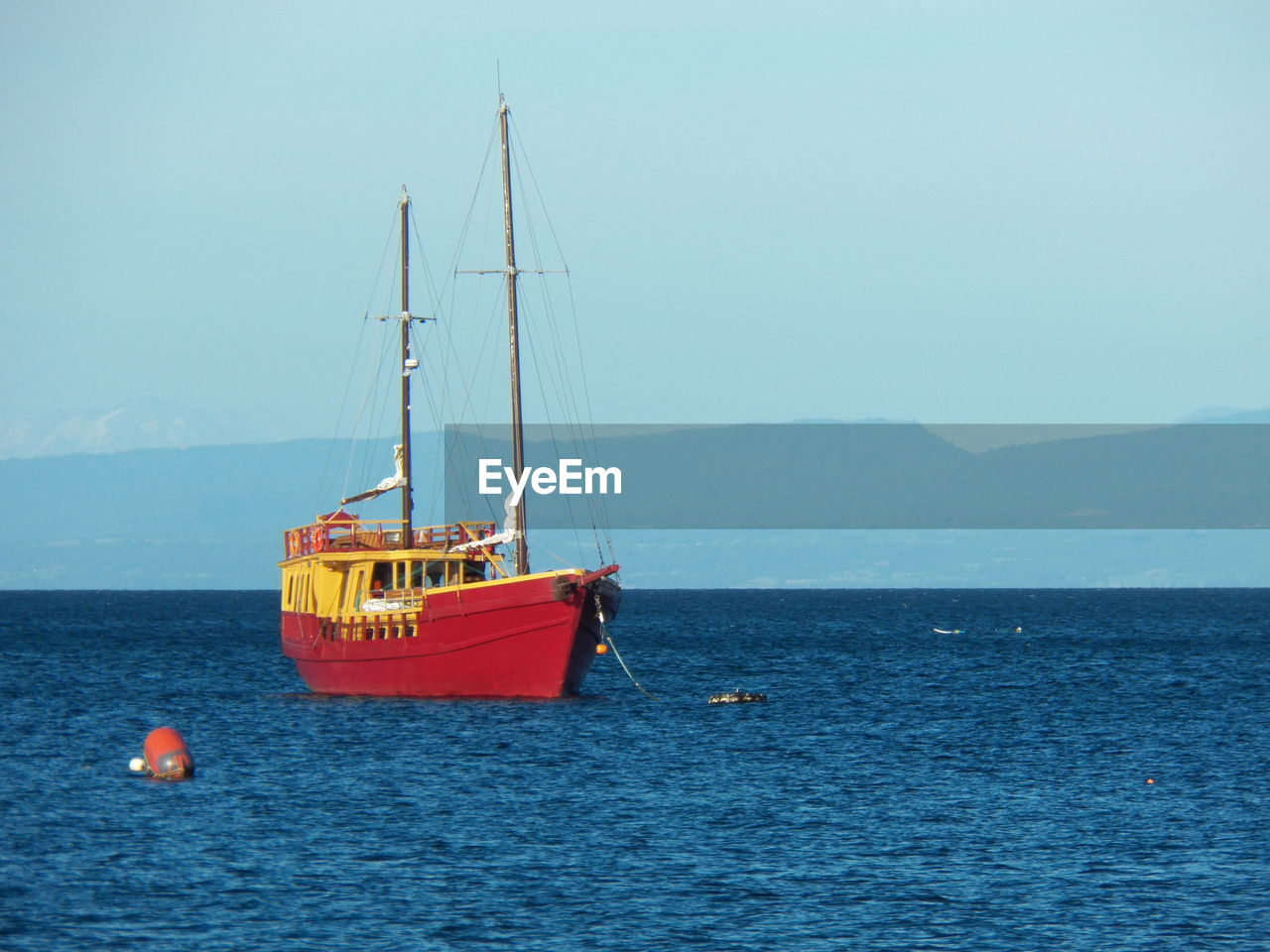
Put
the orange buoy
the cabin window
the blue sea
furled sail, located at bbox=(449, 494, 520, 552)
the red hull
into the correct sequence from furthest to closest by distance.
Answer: the cabin window < furled sail, located at bbox=(449, 494, 520, 552) < the red hull < the orange buoy < the blue sea

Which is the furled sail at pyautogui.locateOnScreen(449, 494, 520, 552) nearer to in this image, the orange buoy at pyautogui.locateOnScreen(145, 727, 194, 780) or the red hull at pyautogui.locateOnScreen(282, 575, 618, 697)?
the red hull at pyautogui.locateOnScreen(282, 575, 618, 697)

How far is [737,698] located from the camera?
71.4m

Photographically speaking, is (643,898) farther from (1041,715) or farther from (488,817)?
(1041,715)

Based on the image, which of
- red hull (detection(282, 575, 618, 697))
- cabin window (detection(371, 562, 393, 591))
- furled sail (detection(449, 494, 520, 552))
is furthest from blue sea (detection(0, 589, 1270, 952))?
furled sail (detection(449, 494, 520, 552))

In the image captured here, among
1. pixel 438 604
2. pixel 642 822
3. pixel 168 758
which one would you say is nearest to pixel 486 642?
pixel 438 604

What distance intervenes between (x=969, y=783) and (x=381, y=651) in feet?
70.5

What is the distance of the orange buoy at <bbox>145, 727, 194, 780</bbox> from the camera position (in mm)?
47688

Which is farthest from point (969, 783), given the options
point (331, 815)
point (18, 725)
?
point (18, 725)

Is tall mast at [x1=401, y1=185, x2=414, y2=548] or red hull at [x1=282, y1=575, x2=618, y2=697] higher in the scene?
tall mast at [x1=401, y1=185, x2=414, y2=548]

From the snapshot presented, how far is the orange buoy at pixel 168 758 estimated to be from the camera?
156 feet

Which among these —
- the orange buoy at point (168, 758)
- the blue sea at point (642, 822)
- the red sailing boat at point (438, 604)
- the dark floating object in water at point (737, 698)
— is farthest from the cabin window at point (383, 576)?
the dark floating object in water at point (737, 698)

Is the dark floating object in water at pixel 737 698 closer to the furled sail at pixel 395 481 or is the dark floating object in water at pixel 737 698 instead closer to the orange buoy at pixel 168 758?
the furled sail at pixel 395 481

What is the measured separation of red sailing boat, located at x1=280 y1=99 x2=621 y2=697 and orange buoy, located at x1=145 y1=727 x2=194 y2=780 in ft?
37.1

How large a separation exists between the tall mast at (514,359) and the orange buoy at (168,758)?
49.8ft
